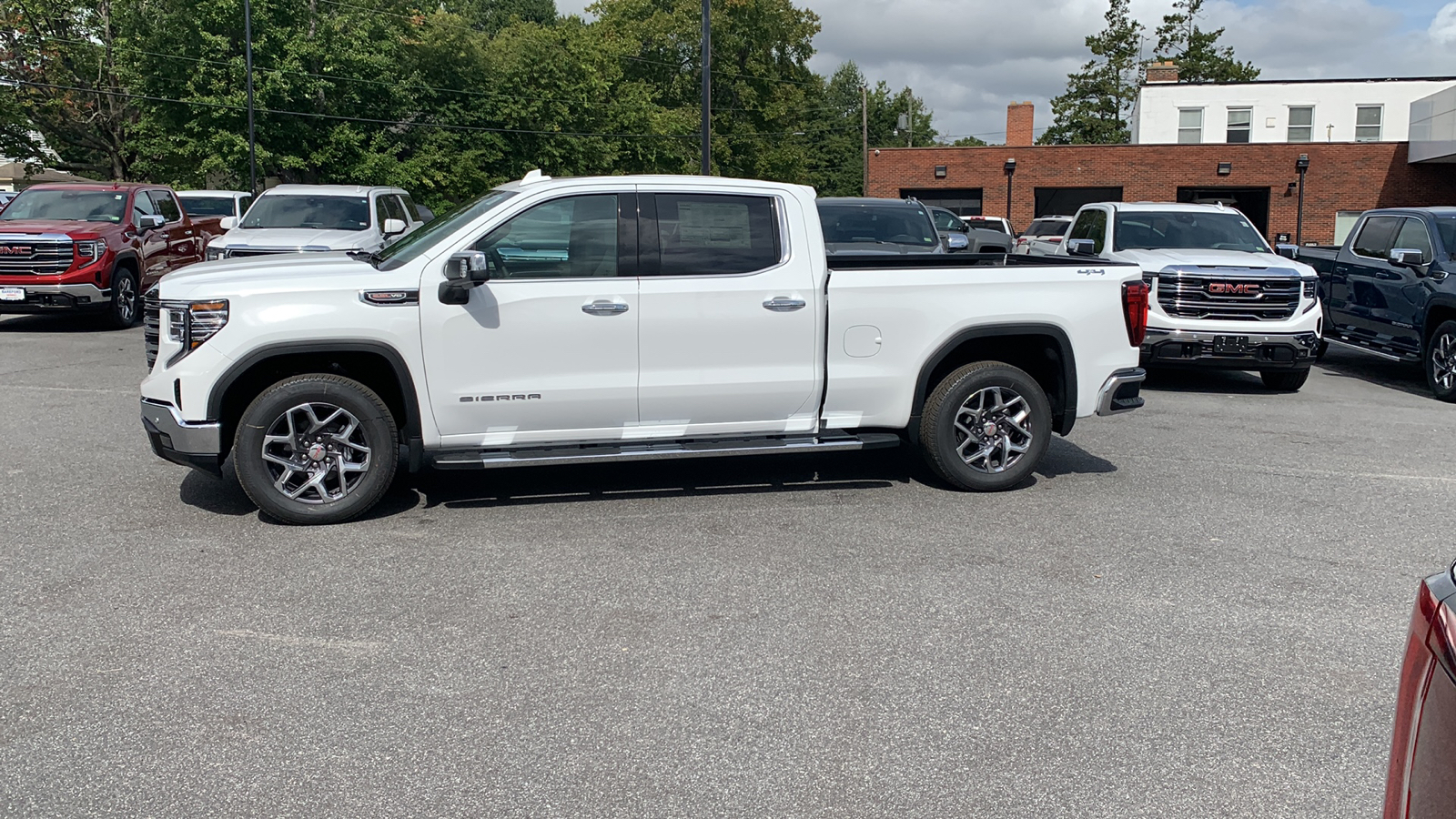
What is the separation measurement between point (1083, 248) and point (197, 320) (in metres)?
9.53

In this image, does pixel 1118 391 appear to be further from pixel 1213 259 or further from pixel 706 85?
pixel 706 85

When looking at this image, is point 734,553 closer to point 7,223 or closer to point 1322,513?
point 1322,513

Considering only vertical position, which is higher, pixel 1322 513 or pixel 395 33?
pixel 395 33

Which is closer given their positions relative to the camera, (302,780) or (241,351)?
(302,780)

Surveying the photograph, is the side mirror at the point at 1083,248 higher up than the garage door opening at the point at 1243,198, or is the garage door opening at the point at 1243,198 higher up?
the garage door opening at the point at 1243,198

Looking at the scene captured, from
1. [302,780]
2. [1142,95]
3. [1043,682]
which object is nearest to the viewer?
[302,780]

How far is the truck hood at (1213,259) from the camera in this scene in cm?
1205

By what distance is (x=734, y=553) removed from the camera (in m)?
6.20

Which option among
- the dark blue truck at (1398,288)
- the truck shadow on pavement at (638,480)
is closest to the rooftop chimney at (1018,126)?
the dark blue truck at (1398,288)

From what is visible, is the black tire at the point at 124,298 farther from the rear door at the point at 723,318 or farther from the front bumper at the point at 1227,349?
the front bumper at the point at 1227,349

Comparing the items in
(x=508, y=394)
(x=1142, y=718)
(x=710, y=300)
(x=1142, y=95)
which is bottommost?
(x=1142, y=718)

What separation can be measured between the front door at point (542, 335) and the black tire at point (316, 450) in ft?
1.22

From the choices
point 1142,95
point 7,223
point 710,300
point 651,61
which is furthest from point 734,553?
point 651,61

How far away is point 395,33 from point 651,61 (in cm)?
2721
